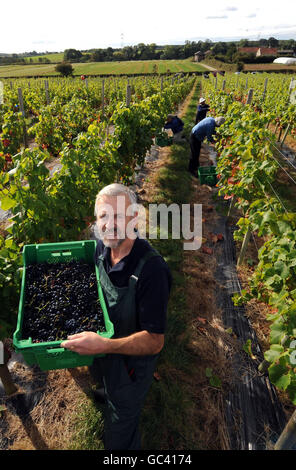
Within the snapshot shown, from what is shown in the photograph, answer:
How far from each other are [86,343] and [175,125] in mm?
10155

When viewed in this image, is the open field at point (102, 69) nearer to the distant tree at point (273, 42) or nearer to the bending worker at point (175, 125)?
the bending worker at point (175, 125)

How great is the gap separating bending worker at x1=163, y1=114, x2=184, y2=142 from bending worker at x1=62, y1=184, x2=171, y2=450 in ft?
29.6

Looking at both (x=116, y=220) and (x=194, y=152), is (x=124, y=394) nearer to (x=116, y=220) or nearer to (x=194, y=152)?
(x=116, y=220)

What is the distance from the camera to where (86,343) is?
1.80m

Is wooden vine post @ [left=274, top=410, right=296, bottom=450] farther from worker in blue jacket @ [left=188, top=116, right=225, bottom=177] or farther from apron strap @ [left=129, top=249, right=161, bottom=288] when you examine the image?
worker in blue jacket @ [left=188, top=116, right=225, bottom=177]

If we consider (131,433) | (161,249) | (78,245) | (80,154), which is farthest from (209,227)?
(131,433)

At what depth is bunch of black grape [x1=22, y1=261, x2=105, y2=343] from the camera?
2025 mm

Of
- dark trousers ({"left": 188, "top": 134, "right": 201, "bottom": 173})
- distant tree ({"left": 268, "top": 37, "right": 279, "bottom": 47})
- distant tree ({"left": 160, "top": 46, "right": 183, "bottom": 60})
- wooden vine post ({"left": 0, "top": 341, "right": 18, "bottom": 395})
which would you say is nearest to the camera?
wooden vine post ({"left": 0, "top": 341, "right": 18, "bottom": 395})

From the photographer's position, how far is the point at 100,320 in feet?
6.91

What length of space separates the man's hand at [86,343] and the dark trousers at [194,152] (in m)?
7.48

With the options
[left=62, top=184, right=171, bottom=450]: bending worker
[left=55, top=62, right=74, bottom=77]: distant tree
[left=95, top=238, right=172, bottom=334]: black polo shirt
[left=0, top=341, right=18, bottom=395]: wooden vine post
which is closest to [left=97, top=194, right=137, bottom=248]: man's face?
[left=62, top=184, right=171, bottom=450]: bending worker

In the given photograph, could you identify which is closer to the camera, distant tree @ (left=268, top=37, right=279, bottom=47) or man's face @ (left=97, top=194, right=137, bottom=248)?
man's face @ (left=97, top=194, right=137, bottom=248)

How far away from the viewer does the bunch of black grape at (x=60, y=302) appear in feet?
6.64

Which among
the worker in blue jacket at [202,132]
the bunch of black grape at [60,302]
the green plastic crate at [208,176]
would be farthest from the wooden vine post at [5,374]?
the worker in blue jacket at [202,132]
